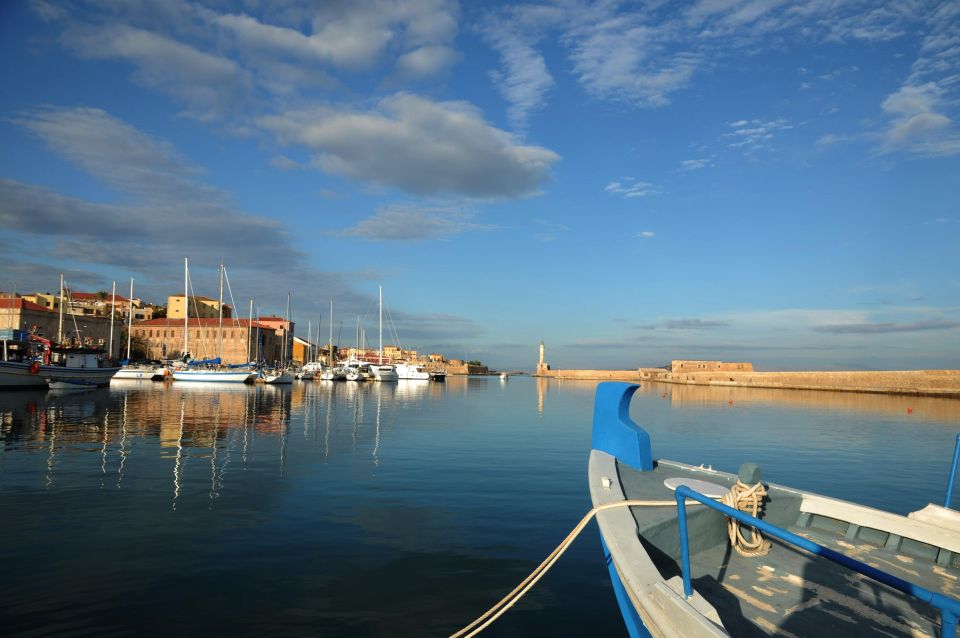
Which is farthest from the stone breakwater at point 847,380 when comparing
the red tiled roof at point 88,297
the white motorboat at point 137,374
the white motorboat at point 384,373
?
the red tiled roof at point 88,297

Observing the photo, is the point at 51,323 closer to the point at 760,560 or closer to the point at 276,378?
the point at 276,378

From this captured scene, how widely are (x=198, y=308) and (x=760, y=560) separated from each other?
14240 cm

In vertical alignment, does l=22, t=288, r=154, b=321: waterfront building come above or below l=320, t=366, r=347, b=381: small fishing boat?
above

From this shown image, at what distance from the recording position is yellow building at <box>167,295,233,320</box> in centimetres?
12600

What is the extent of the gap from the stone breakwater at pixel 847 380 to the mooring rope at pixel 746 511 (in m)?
76.3

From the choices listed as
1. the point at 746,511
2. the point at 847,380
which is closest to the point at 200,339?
the point at 847,380

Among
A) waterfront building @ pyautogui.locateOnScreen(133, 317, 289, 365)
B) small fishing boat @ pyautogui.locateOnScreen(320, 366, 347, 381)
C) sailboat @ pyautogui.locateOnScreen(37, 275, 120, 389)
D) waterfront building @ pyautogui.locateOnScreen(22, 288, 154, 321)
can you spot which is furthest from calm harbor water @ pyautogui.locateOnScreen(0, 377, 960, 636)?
waterfront building @ pyautogui.locateOnScreen(22, 288, 154, 321)

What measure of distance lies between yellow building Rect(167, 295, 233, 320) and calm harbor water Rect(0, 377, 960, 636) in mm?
110199

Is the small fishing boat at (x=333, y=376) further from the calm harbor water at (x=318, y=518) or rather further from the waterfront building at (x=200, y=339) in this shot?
the calm harbor water at (x=318, y=518)

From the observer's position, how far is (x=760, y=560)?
20.2 feet

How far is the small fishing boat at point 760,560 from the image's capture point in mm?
4164

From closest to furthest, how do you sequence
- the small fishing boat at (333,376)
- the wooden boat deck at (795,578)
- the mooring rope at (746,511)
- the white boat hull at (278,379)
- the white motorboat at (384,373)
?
the wooden boat deck at (795,578) < the mooring rope at (746,511) < the white boat hull at (278,379) < the small fishing boat at (333,376) < the white motorboat at (384,373)

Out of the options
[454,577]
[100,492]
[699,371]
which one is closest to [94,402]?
[100,492]

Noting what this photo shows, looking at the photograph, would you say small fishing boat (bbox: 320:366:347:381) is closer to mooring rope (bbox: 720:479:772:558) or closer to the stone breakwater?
the stone breakwater
